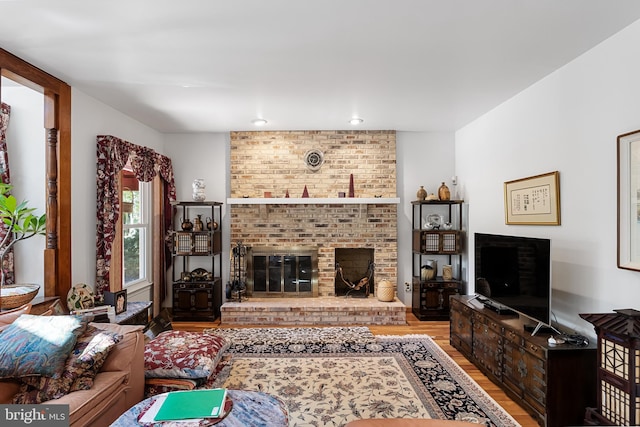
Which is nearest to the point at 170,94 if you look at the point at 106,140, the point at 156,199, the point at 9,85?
the point at 106,140

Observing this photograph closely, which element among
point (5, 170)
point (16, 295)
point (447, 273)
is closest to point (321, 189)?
point (447, 273)

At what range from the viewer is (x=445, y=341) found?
13.7ft

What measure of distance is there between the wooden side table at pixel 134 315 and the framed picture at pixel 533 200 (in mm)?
3852

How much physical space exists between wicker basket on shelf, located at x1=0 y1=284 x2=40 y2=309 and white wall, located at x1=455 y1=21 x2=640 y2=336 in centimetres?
419

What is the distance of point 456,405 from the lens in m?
2.74

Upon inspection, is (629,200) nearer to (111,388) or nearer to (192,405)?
(192,405)

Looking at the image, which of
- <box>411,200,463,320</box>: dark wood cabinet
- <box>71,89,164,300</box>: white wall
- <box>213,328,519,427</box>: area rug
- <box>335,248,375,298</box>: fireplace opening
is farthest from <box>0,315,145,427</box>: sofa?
<box>411,200,463,320</box>: dark wood cabinet

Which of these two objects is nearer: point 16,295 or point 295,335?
point 16,295

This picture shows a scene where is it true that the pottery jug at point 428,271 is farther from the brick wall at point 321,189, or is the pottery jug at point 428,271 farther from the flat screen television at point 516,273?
the flat screen television at point 516,273

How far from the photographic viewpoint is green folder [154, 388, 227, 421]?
177 cm

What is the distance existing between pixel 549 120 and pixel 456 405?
8.17ft

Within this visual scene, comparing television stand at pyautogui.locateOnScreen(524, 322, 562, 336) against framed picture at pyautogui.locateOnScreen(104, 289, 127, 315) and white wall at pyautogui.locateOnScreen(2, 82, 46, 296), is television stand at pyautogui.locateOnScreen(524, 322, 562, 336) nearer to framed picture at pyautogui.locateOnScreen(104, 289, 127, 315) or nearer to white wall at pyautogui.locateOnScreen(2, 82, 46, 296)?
framed picture at pyautogui.locateOnScreen(104, 289, 127, 315)

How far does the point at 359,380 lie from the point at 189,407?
1.72m

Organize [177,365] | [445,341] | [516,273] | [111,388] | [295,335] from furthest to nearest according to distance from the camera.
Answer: [295,335] → [445,341] → [516,273] → [177,365] → [111,388]
